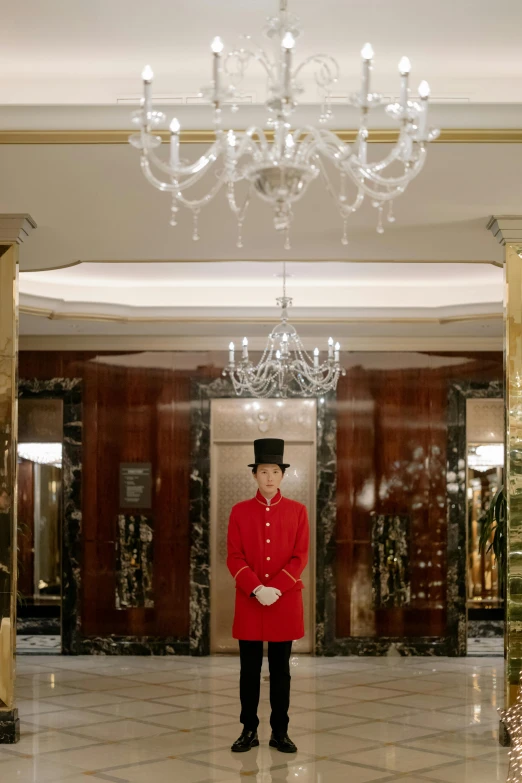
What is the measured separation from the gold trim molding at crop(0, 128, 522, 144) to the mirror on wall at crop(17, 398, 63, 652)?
6.98 meters

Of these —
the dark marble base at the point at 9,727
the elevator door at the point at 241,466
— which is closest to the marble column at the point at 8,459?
the dark marble base at the point at 9,727

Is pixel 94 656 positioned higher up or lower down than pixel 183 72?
lower down

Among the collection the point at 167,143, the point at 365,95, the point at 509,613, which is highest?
the point at 167,143

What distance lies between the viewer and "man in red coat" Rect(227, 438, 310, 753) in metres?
6.27

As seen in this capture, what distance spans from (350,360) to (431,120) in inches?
236

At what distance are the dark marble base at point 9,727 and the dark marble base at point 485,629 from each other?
6.93m

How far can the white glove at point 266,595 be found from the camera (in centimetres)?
618

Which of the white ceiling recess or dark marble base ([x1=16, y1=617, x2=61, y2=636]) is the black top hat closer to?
the white ceiling recess

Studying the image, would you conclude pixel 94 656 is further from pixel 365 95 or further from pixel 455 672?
pixel 365 95

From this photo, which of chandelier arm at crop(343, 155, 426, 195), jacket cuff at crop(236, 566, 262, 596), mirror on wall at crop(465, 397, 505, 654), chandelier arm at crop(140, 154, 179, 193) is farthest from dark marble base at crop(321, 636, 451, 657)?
chandelier arm at crop(140, 154, 179, 193)

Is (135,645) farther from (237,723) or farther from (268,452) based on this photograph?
(268,452)

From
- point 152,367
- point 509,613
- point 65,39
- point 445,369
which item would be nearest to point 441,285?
point 445,369

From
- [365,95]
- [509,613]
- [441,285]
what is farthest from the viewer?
[441,285]

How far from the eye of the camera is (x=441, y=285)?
10602mm
